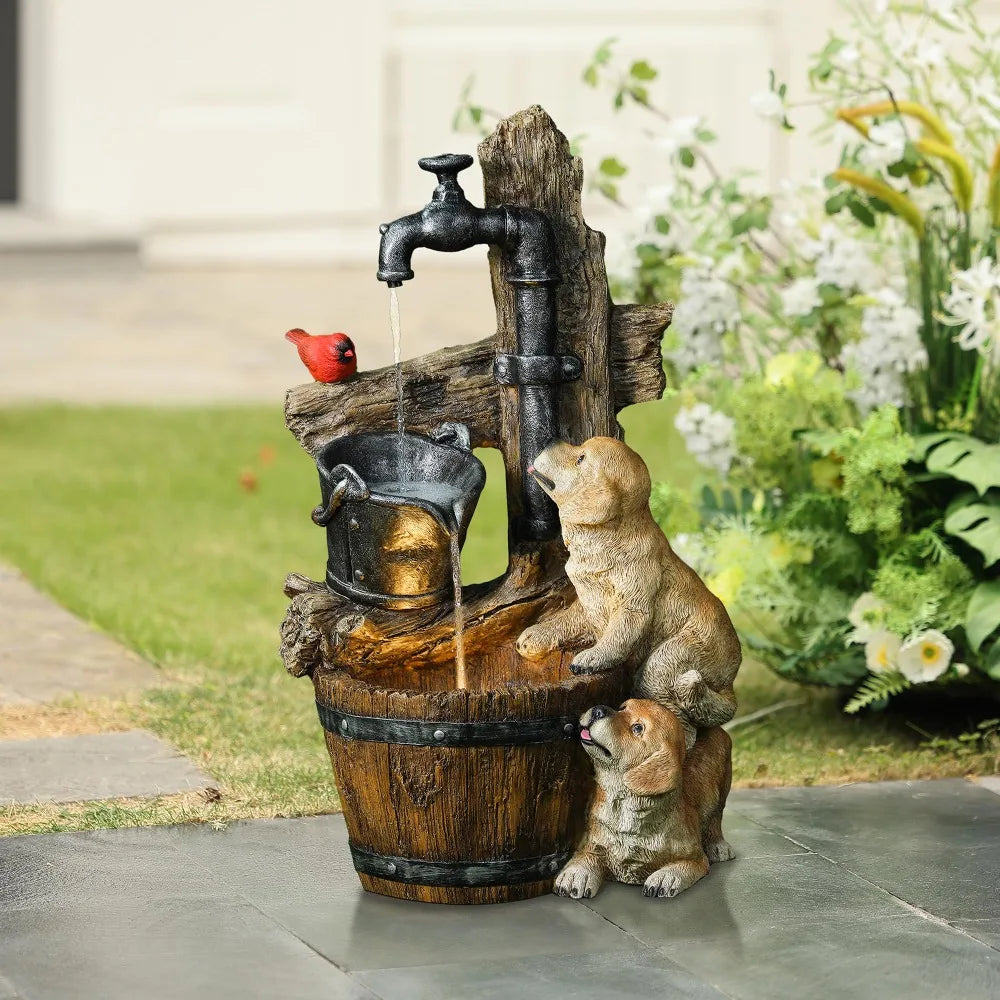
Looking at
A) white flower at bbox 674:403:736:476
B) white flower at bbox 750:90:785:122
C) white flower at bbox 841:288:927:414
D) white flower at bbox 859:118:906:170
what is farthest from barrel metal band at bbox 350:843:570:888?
white flower at bbox 750:90:785:122

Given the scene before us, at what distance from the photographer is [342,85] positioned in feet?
46.1

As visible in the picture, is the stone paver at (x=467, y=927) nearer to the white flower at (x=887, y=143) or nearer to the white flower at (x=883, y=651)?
the white flower at (x=883, y=651)

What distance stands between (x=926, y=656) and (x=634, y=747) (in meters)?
1.48

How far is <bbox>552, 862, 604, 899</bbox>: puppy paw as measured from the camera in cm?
377

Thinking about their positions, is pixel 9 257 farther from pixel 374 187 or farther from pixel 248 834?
pixel 248 834

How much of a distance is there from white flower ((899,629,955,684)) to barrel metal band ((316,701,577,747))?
4.98 feet

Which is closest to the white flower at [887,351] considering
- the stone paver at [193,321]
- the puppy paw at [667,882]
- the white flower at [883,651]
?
the white flower at [883,651]

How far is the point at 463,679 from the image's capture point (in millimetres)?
4066

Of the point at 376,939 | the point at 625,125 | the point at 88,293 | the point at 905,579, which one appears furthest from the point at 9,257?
the point at 376,939

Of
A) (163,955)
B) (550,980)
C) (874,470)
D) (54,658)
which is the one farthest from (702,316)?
(163,955)

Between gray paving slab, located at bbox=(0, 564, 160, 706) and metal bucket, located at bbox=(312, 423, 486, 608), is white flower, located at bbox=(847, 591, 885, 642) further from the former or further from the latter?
gray paving slab, located at bbox=(0, 564, 160, 706)

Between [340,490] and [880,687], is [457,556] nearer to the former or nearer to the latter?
[340,490]

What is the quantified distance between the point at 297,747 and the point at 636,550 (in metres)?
1.48

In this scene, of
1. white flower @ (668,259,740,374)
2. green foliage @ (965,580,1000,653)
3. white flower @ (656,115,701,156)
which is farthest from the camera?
white flower @ (656,115,701,156)
